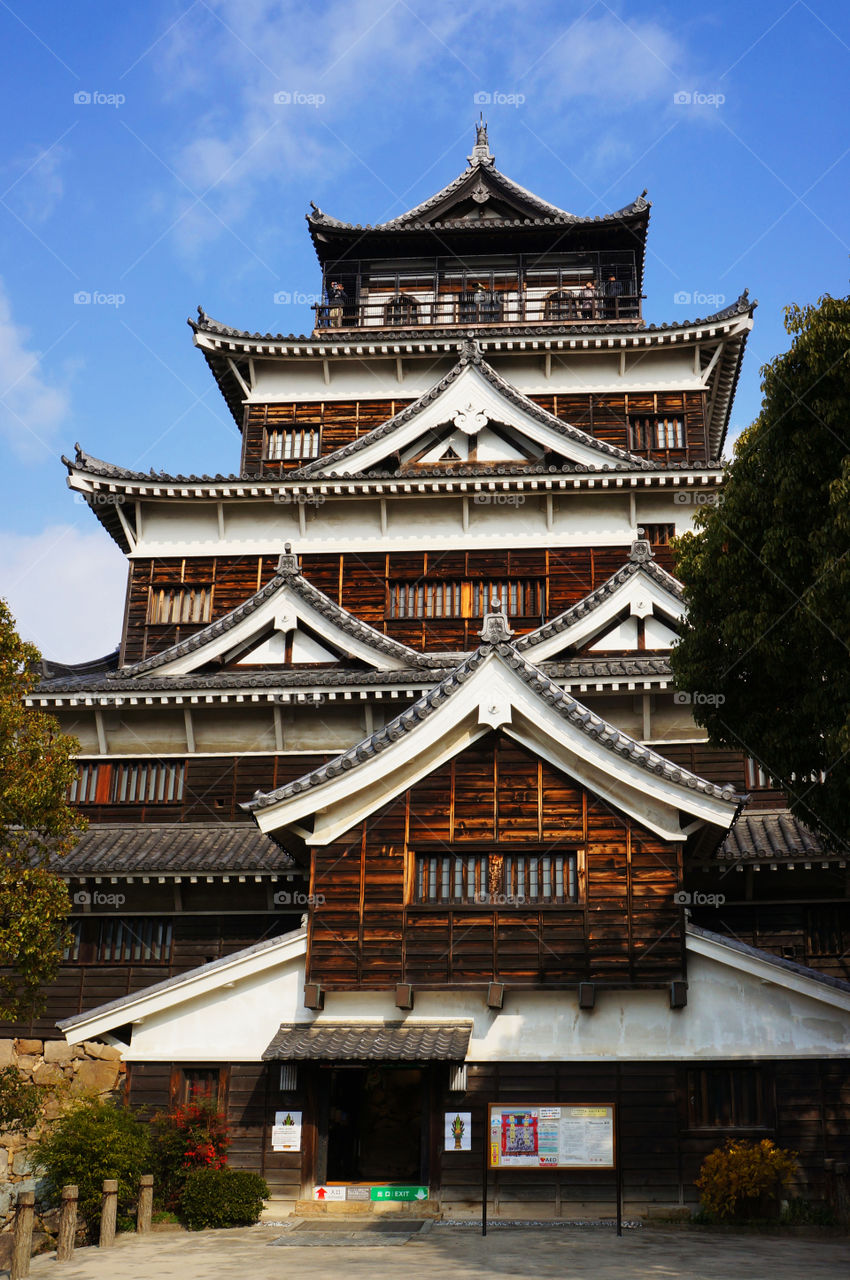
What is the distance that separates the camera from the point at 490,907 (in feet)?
58.5

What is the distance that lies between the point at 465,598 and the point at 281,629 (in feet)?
15.6

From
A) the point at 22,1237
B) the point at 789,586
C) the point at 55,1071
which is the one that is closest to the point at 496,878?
the point at 789,586

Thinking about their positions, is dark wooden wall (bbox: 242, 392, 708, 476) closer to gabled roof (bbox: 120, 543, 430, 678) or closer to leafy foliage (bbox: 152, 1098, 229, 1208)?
gabled roof (bbox: 120, 543, 430, 678)

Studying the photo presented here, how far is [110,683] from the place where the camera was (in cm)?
2455

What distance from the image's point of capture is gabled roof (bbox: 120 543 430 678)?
25.4 m

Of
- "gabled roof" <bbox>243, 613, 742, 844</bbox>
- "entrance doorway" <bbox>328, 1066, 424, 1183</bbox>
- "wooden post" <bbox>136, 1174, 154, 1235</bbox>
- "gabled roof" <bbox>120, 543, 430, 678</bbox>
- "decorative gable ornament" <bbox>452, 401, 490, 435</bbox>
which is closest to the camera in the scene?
"wooden post" <bbox>136, 1174, 154, 1235</bbox>

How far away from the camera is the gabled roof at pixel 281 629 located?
2541 centimetres

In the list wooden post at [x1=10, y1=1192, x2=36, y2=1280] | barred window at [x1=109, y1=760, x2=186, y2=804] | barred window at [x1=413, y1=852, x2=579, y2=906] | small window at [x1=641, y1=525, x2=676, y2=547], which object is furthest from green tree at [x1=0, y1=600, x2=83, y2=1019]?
small window at [x1=641, y1=525, x2=676, y2=547]

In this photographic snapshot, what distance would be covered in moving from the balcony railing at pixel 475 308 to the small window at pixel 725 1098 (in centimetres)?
2205

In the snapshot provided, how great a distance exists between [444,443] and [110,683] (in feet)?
36.3

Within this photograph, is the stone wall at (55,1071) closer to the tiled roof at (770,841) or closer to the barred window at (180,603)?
the barred window at (180,603)

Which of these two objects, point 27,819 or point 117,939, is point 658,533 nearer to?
point 117,939

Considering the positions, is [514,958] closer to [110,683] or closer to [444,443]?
[110,683]

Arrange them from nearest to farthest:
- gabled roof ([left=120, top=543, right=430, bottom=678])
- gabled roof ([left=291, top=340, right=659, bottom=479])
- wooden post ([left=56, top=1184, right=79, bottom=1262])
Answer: wooden post ([left=56, top=1184, right=79, bottom=1262]), gabled roof ([left=120, top=543, right=430, bottom=678]), gabled roof ([left=291, top=340, right=659, bottom=479])
